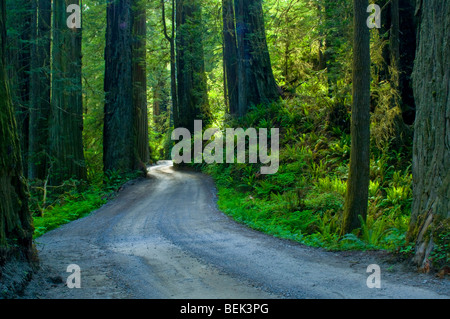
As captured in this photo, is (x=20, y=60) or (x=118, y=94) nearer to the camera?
(x=20, y=60)

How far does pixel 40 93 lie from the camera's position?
1712 cm

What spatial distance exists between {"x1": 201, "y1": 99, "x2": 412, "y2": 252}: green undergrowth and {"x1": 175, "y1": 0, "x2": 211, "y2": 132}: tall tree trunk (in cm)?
687

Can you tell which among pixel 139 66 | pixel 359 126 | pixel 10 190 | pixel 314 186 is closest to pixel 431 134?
pixel 359 126

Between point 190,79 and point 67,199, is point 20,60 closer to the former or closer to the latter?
point 67,199

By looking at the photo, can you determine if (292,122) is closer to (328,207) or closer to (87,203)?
(328,207)

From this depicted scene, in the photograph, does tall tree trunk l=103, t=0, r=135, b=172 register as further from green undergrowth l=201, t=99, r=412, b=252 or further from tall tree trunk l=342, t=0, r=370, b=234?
tall tree trunk l=342, t=0, r=370, b=234

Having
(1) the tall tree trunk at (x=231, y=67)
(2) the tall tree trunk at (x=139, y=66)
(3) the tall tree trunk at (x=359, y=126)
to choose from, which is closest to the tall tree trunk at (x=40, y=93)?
(2) the tall tree trunk at (x=139, y=66)

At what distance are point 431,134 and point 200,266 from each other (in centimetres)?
432

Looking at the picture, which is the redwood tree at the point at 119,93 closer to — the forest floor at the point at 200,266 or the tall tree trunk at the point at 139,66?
the tall tree trunk at the point at 139,66

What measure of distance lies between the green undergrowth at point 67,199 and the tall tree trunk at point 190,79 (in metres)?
7.36

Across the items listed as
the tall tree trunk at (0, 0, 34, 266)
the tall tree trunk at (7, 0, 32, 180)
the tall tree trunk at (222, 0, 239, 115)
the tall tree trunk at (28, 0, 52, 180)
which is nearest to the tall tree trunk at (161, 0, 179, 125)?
the tall tree trunk at (222, 0, 239, 115)

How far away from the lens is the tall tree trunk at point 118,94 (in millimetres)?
18969

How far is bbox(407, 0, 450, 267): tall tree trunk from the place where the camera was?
5.95 meters

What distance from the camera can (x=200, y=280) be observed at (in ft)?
18.2
